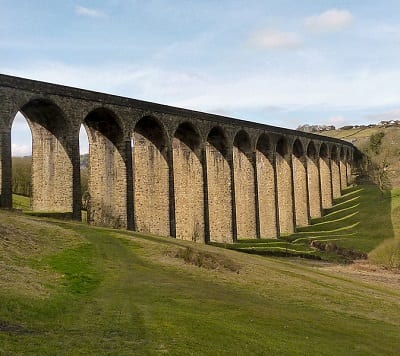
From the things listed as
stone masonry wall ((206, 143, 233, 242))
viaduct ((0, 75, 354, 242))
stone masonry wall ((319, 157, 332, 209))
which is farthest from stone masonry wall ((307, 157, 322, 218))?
stone masonry wall ((206, 143, 233, 242))

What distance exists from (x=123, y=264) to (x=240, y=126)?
36.7m

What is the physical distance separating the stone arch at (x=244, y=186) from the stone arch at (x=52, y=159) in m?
25.4

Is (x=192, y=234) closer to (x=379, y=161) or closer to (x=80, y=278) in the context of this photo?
(x=80, y=278)

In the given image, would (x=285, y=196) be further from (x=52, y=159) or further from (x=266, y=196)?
(x=52, y=159)

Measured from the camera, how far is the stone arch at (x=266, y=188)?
200ft

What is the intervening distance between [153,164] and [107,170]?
613cm

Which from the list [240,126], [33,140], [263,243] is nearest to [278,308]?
[33,140]

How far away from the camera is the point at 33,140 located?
37500 millimetres

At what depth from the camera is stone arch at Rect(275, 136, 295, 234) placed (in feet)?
216

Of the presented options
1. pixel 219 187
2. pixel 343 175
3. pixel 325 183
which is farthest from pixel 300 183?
pixel 343 175

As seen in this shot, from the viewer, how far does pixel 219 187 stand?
177 ft

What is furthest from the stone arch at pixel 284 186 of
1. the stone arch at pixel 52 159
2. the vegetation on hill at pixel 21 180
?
the stone arch at pixel 52 159

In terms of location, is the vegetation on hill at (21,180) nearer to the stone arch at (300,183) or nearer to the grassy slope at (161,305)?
the stone arch at (300,183)

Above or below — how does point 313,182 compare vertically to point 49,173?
below
